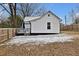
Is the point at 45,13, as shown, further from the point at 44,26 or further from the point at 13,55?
the point at 13,55

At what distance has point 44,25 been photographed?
7680mm

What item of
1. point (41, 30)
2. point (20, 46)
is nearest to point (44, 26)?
point (41, 30)

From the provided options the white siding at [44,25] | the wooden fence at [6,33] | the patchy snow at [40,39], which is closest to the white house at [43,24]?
the white siding at [44,25]

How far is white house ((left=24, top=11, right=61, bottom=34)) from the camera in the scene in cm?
756

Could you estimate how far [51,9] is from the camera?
7539 millimetres

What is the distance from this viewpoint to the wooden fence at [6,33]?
7.54 meters

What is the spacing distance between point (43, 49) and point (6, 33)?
744 millimetres

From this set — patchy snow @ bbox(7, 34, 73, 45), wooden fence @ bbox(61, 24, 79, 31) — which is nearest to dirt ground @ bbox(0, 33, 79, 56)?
patchy snow @ bbox(7, 34, 73, 45)

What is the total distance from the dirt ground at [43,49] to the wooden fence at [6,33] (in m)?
0.16

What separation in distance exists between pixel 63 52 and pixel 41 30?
0.59 m

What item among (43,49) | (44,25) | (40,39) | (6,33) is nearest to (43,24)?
(44,25)

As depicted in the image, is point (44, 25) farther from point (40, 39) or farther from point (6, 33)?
point (6, 33)

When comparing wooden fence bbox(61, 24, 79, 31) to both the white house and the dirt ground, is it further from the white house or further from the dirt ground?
the dirt ground

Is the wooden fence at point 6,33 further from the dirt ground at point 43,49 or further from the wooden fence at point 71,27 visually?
the wooden fence at point 71,27
